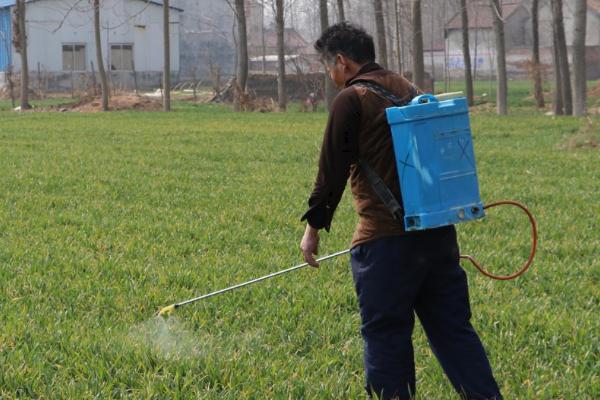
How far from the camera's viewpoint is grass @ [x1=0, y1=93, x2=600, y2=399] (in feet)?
14.7

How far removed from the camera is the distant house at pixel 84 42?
53406 millimetres

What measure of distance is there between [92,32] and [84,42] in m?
0.82

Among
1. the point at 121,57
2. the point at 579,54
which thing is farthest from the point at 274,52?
the point at 579,54

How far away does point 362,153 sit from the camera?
3.88m

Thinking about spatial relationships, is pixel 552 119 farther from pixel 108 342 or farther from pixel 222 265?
pixel 108 342

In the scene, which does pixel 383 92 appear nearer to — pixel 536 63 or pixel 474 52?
pixel 536 63

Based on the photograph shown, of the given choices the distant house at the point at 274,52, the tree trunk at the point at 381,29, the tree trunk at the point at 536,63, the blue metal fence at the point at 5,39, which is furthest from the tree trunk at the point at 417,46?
the blue metal fence at the point at 5,39

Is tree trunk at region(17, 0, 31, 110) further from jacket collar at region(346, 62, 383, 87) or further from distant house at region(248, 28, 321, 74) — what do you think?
jacket collar at region(346, 62, 383, 87)

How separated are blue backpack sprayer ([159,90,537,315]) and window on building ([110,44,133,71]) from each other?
175 ft

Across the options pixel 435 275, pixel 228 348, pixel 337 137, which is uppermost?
pixel 337 137

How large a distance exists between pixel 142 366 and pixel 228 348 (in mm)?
526

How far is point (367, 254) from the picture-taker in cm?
387

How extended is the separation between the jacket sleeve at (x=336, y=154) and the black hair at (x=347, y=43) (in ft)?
0.67

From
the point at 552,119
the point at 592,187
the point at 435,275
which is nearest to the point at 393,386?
the point at 435,275
